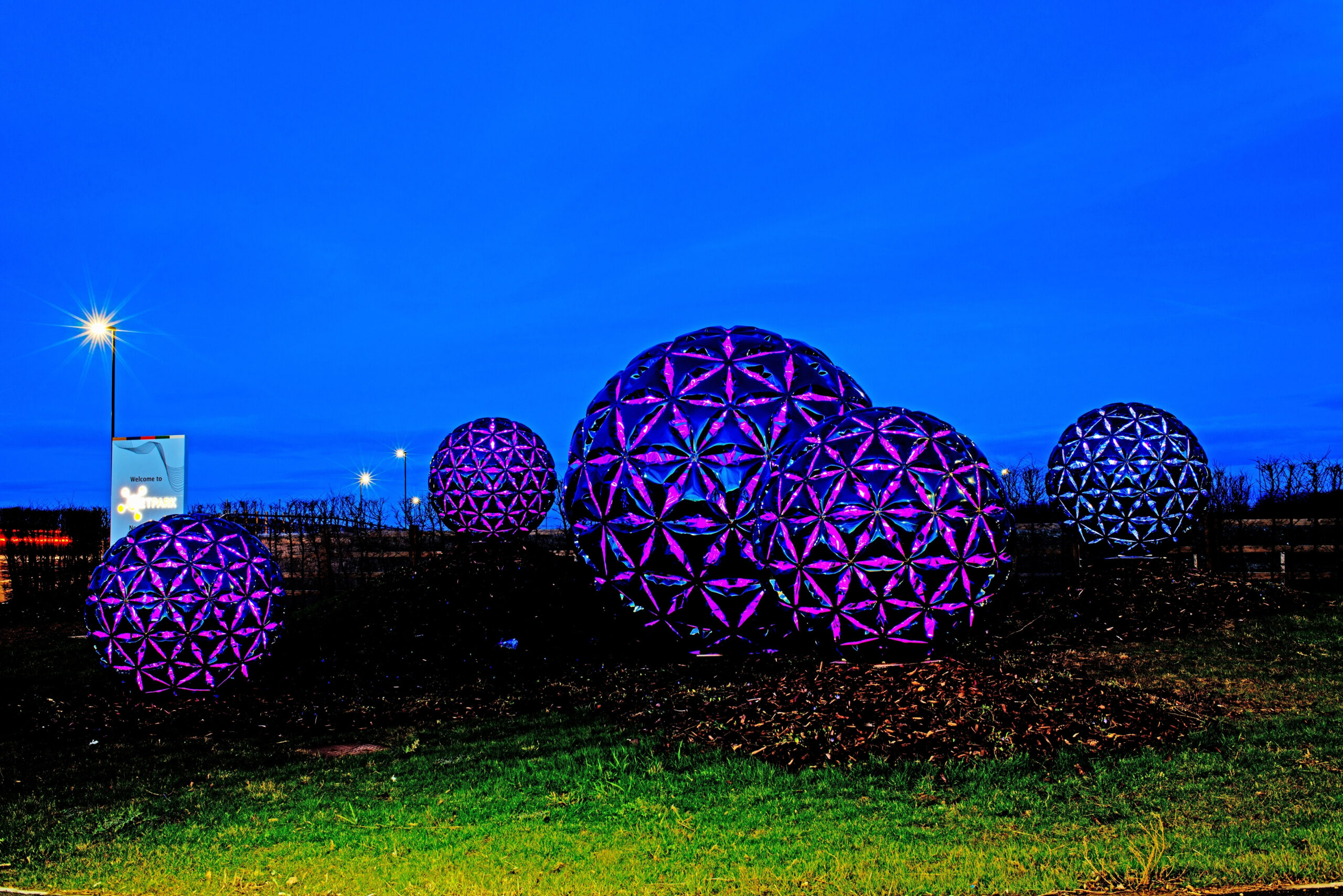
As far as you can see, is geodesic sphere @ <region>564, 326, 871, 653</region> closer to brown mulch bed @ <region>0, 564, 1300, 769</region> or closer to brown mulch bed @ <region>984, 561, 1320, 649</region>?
brown mulch bed @ <region>0, 564, 1300, 769</region>

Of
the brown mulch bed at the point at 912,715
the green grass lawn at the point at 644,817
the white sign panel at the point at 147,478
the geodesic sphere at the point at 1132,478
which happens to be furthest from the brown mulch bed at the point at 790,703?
the white sign panel at the point at 147,478

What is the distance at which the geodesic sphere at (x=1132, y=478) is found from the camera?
48.1ft

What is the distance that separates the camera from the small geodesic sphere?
670 inches

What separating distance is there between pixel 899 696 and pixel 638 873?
3685mm

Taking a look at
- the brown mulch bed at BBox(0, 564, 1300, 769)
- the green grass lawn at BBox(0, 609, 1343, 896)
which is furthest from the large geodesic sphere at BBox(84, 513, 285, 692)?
the green grass lawn at BBox(0, 609, 1343, 896)

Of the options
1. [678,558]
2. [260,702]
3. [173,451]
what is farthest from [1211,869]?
[173,451]

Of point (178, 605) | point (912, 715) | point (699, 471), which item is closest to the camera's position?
point (912, 715)

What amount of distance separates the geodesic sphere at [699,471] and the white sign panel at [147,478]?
1163 centimetres

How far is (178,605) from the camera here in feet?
32.3

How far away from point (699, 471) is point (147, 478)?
1395cm

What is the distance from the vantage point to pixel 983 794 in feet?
20.6

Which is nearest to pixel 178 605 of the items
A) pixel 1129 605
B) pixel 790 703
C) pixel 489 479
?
pixel 790 703

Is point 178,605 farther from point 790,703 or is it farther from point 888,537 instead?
point 888,537

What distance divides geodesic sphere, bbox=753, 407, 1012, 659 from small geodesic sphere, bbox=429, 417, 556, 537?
9261 millimetres
